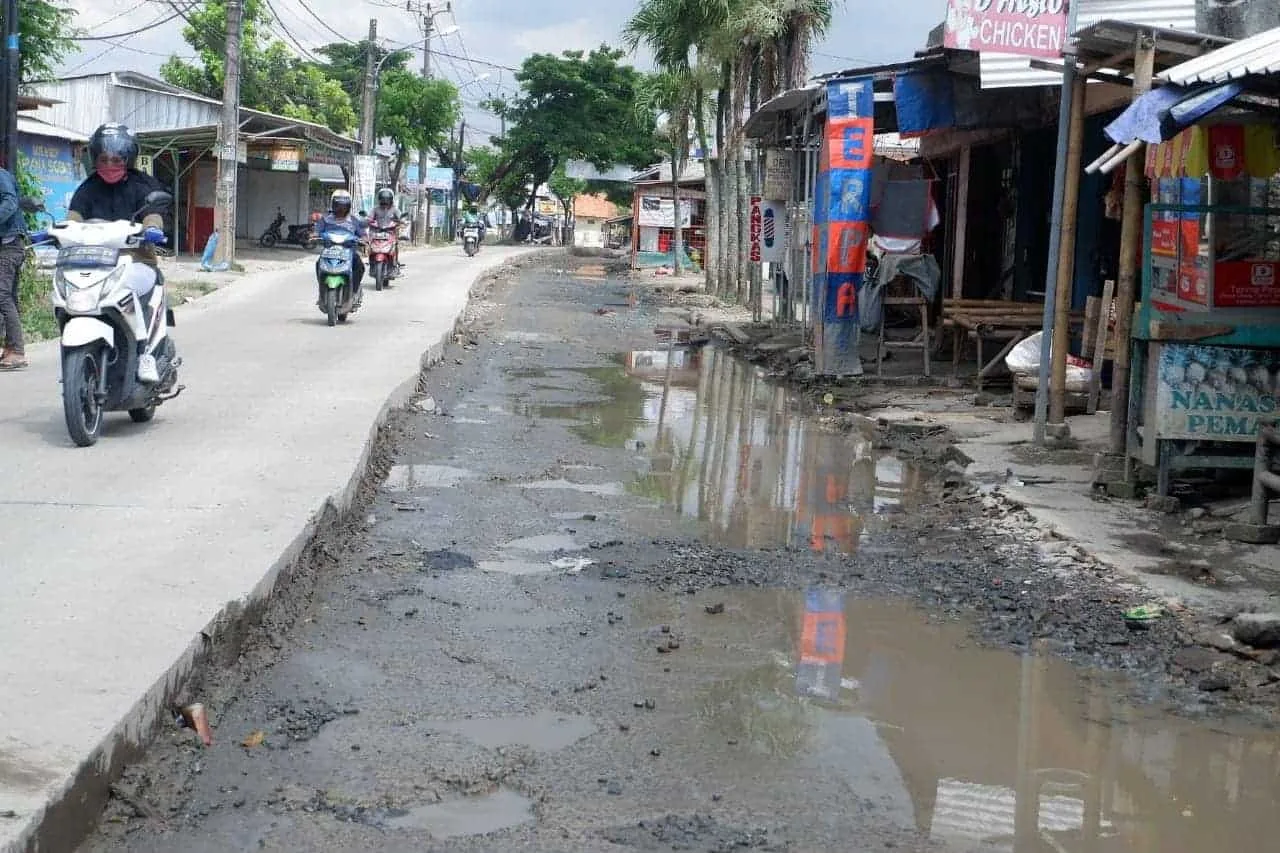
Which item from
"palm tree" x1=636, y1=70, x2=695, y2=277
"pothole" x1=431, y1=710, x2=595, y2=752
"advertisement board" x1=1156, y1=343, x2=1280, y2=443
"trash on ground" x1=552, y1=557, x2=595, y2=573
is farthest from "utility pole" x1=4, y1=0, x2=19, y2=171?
"palm tree" x1=636, y1=70, x2=695, y2=277

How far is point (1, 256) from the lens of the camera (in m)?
10.6

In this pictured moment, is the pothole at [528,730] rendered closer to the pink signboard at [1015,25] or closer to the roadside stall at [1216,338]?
the roadside stall at [1216,338]

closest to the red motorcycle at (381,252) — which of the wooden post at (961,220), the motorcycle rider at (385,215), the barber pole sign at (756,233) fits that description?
the motorcycle rider at (385,215)

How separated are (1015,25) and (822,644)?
18.0ft

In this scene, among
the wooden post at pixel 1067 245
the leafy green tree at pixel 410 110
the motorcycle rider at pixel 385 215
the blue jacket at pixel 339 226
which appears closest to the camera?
the wooden post at pixel 1067 245

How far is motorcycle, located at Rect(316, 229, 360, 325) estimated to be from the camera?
15781 millimetres

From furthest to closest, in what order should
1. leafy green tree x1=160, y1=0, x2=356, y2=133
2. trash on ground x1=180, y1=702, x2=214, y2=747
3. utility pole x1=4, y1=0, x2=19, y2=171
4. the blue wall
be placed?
leafy green tree x1=160, y1=0, x2=356, y2=133 < the blue wall < utility pole x1=4, y1=0, x2=19, y2=171 < trash on ground x1=180, y1=702, x2=214, y2=747

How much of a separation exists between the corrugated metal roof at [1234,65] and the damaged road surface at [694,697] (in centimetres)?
227

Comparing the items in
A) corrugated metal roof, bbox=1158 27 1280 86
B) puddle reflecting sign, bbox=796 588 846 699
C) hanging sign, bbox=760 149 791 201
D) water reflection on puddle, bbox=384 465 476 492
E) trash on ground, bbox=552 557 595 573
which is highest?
hanging sign, bbox=760 149 791 201

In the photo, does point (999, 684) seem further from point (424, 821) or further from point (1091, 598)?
point (424, 821)

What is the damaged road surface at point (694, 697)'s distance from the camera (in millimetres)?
3607

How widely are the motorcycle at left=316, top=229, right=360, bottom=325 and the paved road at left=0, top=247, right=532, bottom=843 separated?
258 centimetres

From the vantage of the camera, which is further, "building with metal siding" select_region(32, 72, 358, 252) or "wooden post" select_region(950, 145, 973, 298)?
"building with metal siding" select_region(32, 72, 358, 252)

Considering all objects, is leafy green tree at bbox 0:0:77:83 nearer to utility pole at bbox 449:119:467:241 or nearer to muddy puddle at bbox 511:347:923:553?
muddy puddle at bbox 511:347:923:553
